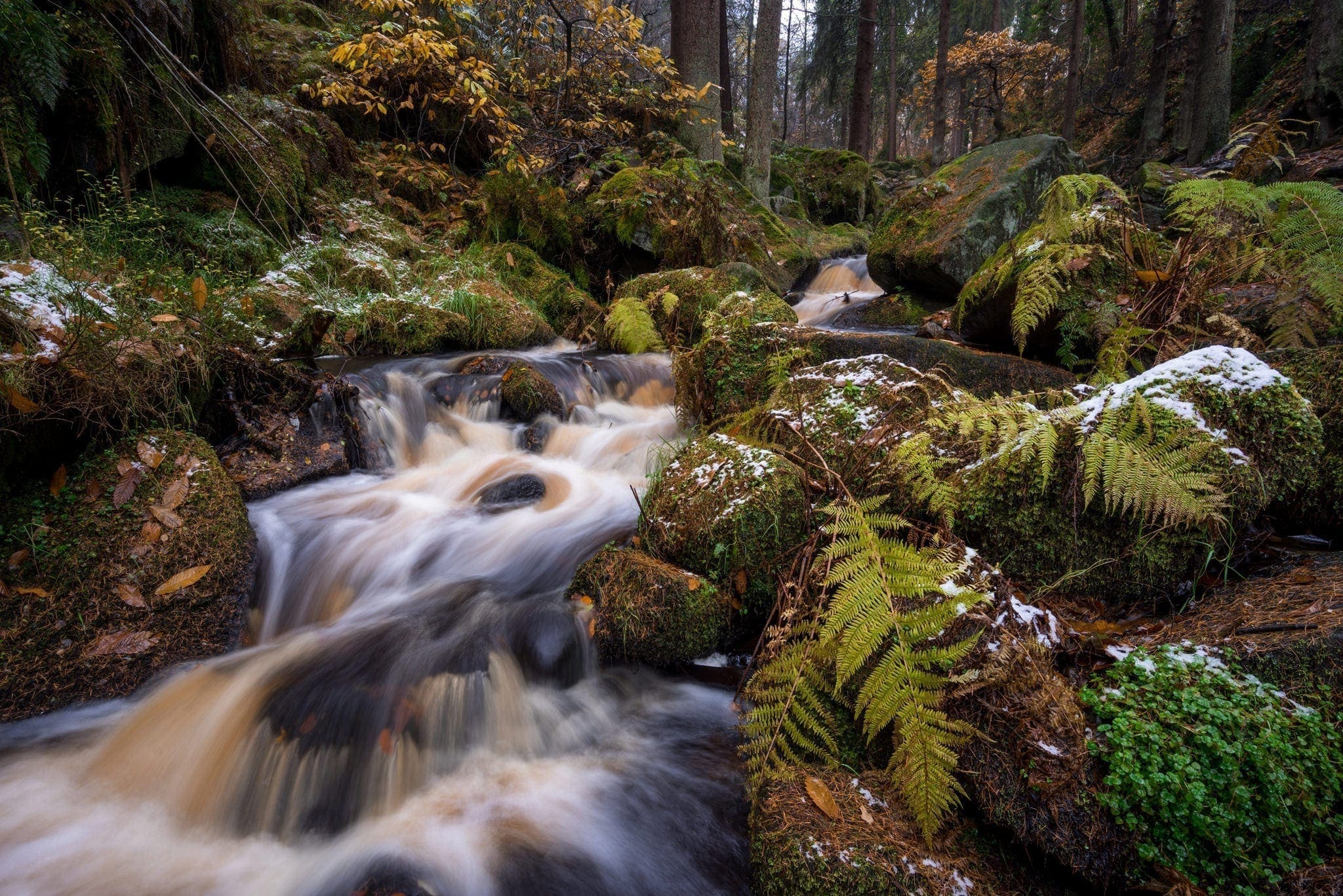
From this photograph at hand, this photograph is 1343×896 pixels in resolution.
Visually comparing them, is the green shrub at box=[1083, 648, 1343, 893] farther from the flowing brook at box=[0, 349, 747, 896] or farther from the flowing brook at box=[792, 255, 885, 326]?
the flowing brook at box=[792, 255, 885, 326]

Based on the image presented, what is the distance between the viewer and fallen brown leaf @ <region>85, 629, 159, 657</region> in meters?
2.90

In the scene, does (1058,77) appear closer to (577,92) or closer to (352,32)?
(577,92)

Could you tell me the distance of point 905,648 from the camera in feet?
6.53

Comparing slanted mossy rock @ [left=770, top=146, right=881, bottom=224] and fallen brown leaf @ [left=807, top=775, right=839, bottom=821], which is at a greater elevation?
slanted mossy rock @ [left=770, top=146, right=881, bottom=224]

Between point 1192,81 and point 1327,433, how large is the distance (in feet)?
45.7

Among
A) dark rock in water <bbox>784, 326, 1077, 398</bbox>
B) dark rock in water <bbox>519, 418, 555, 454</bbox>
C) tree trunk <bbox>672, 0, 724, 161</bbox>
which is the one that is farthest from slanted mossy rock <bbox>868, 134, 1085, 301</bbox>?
dark rock in water <bbox>519, 418, 555, 454</bbox>

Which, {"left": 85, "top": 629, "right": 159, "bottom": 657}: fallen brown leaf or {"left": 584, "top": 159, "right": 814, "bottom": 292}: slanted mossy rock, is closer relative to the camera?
{"left": 85, "top": 629, "right": 159, "bottom": 657}: fallen brown leaf

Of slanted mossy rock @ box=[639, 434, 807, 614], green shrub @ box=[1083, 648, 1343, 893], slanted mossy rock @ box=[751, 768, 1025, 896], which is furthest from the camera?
slanted mossy rock @ box=[639, 434, 807, 614]

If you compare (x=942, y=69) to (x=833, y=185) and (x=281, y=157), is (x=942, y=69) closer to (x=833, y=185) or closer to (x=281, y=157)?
(x=833, y=185)

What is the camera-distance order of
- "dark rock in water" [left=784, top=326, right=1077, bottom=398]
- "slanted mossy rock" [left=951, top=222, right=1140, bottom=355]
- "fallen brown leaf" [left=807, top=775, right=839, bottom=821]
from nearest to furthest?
"fallen brown leaf" [left=807, top=775, right=839, bottom=821] → "slanted mossy rock" [left=951, top=222, right=1140, bottom=355] → "dark rock in water" [left=784, top=326, right=1077, bottom=398]

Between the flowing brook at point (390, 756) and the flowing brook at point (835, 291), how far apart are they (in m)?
6.04

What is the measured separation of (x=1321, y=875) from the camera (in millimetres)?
1511

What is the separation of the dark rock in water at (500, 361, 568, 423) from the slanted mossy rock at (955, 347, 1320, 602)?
13.8 ft

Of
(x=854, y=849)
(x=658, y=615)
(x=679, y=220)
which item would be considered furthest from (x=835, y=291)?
(x=854, y=849)
